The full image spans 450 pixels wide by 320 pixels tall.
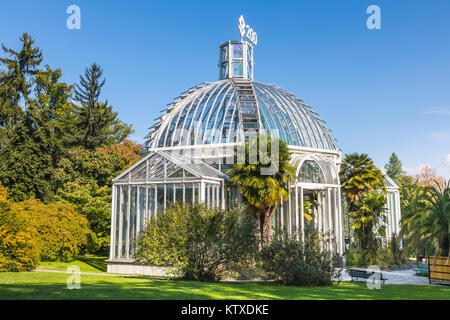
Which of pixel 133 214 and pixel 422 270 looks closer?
pixel 133 214

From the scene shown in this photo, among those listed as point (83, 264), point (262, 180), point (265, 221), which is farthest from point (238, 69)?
point (83, 264)

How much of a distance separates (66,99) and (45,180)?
20883mm

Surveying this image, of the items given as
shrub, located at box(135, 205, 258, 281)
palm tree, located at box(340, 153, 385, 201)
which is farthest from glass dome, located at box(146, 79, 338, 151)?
shrub, located at box(135, 205, 258, 281)

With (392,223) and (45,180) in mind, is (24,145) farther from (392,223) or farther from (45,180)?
(392,223)

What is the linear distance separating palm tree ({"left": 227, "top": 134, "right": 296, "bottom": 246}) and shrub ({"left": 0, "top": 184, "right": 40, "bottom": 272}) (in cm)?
1063

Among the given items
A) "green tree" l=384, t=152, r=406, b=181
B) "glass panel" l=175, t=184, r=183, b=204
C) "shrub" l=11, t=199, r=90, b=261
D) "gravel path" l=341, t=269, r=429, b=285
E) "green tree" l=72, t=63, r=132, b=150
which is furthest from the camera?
"green tree" l=384, t=152, r=406, b=181

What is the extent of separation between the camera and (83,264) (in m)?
26.6

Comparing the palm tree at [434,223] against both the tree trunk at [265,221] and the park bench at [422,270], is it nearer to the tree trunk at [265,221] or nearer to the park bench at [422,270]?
the park bench at [422,270]

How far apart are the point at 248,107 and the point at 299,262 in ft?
44.8

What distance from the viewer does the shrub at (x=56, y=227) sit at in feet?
84.8

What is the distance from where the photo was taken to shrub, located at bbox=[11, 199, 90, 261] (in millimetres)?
25844

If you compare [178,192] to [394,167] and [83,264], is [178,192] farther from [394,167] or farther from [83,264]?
[394,167]

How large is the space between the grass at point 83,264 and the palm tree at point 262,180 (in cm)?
991

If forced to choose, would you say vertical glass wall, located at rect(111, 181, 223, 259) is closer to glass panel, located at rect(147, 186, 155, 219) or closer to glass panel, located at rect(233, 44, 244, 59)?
glass panel, located at rect(147, 186, 155, 219)
